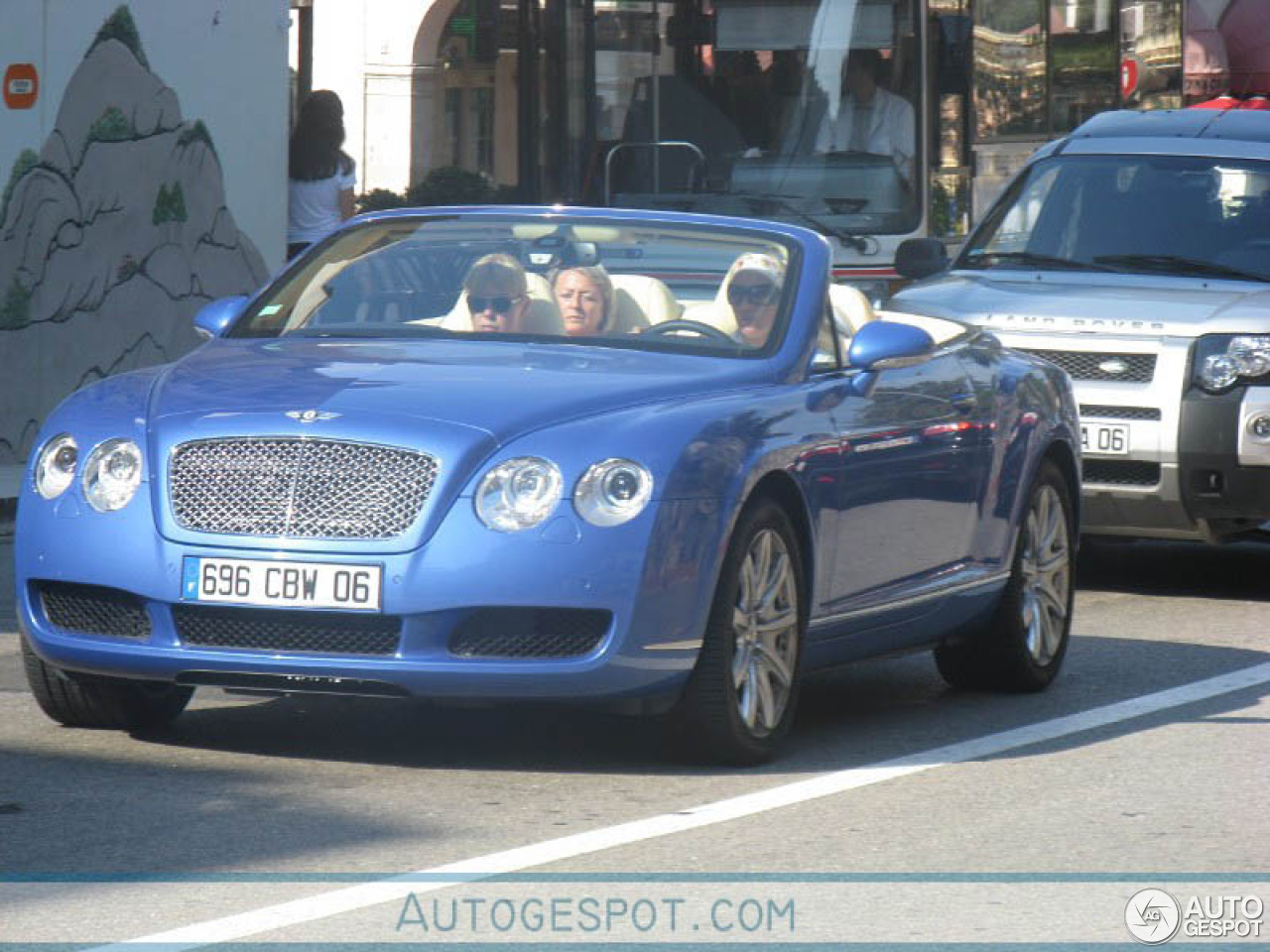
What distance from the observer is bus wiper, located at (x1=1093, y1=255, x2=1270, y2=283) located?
12.9 m

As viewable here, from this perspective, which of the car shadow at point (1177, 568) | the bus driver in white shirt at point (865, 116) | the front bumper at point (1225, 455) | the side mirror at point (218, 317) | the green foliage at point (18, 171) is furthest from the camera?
the bus driver in white shirt at point (865, 116)

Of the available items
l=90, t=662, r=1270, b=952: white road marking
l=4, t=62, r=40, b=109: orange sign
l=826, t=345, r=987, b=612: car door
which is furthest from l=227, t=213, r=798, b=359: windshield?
l=4, t=62, r=40, b=109: orange sign

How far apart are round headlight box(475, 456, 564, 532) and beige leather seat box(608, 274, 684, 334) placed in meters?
1.23

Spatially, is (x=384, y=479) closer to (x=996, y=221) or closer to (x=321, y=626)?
(x=321, y=626)

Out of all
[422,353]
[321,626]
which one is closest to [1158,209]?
[422,353]

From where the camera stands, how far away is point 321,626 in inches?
287

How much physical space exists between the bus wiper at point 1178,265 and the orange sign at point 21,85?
5.34 m

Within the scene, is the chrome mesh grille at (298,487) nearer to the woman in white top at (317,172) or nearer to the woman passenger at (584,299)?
the woman passenger at (584,299)

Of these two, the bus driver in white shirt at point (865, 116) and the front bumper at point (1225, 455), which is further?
the bus driver in white shirt at point (865, 116)

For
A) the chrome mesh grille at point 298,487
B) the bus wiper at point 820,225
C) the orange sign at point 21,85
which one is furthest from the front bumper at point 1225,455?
the orange sign at point 21,85

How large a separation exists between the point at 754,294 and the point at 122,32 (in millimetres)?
7923

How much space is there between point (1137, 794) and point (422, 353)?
7.28 ft

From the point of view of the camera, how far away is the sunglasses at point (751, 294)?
335 inches

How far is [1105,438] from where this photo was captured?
12.3m
